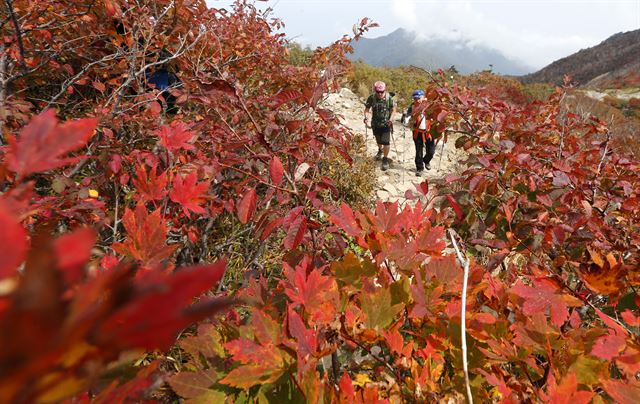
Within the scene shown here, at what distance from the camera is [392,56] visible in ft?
533

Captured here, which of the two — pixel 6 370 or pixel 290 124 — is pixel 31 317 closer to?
pixel 6 370

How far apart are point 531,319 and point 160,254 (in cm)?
94

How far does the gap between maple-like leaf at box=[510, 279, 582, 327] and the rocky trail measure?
257 cm

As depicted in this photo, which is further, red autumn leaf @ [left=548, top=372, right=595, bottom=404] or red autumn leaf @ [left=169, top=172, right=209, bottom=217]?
red autumn leaf @ [left=169, top=172, right=209, bottom=217]

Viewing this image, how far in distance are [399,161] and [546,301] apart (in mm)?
5354

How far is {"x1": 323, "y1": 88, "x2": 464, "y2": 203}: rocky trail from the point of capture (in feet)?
16.0

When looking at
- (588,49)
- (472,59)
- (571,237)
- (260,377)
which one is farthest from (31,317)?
(472,59)

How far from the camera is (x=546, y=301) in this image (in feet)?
2.82

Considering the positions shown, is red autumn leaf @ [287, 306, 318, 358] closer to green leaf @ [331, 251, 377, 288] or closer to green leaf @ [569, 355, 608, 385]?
green leaf @ [331, 251, 377, 288]

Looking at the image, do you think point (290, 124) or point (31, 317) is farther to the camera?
point (290, 124)

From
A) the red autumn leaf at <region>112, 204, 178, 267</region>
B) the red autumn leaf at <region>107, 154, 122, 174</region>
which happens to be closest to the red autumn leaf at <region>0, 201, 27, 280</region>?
the red autumn leaf at <region>112, 204, 178, 267</region>

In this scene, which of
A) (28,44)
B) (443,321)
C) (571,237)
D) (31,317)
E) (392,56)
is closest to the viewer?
(31,317)

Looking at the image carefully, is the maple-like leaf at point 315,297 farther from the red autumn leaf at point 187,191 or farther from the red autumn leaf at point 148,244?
the red autumn leaf at point 187,191

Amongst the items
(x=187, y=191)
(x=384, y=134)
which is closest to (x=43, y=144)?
(x=187, y=191)
